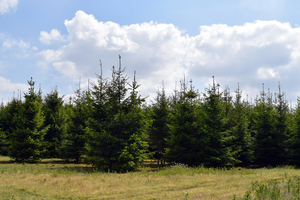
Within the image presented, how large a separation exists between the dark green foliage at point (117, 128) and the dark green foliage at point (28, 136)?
7966 mm

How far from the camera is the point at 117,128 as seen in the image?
64.3ft

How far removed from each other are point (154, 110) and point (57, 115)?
600 inches

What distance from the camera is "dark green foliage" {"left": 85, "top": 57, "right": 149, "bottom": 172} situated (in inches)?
725

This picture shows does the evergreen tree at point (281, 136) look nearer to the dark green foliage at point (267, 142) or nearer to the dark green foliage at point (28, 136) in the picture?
the dark green foliage at point (267, 142)

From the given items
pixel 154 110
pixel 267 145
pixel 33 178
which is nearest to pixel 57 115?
pixel 154 110

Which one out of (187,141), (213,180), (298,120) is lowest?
(213,180)

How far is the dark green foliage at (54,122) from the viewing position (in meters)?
30.7

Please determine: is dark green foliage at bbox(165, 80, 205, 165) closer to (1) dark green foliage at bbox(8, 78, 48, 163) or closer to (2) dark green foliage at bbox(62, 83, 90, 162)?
(2) dark green foliage at bbox(62, 83, 90, 162)

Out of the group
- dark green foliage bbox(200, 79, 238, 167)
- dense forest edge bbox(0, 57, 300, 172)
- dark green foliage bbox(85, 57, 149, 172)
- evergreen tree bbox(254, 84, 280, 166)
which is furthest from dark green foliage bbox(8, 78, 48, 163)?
evergreen tree bbox(254, 84, 280, 166)

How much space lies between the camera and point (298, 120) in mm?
26844

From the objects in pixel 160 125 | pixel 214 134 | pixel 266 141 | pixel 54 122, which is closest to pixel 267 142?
pixel 266 141

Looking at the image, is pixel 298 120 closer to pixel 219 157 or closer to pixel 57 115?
pixel 219 157

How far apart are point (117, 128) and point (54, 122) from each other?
1578 cm

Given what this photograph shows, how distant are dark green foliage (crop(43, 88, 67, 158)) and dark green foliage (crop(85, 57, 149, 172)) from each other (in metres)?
11.7
